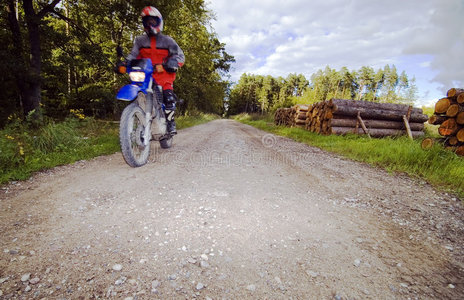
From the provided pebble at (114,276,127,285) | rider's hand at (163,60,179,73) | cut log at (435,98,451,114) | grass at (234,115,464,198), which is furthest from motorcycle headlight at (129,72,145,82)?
cut log at (435,98,451,114)

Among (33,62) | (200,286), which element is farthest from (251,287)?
(33,62)

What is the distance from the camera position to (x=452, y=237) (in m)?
1.79

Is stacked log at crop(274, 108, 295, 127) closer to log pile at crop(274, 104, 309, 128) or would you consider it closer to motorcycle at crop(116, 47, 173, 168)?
log pile at crop(274, 104, 309, 128)

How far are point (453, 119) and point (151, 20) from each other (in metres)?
8.66

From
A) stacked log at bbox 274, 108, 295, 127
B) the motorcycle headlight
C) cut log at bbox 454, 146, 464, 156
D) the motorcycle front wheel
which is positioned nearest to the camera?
the motorcycle front wheel

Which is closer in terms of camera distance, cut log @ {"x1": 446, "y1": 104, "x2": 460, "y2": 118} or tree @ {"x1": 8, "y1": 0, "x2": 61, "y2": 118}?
tree @ {"x1": 8, "y1": 0, "x2": 61, "y2": 118}

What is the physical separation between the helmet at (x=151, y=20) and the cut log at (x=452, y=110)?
846 centimetres

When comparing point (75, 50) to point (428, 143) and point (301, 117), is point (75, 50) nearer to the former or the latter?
point (428, 143)

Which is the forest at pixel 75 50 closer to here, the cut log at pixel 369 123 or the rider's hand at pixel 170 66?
the rider's hand at pixel 170 66

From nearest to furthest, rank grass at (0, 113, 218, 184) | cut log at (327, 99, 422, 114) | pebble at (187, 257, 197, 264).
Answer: pebble at (187, 257, 197, 264)
grass at (0, 113, 218, 184)
cut log at (327, 99, 422, 114)

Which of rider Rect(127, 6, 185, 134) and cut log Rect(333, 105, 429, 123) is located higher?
rider Rect(127, 6, 185, 134)

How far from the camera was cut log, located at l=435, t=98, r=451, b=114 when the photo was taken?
5918 millimetres

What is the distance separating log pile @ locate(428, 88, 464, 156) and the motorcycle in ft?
27.0

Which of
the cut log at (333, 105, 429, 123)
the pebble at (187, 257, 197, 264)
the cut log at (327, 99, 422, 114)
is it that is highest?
the cut log at (327, 99, 422, 114)
